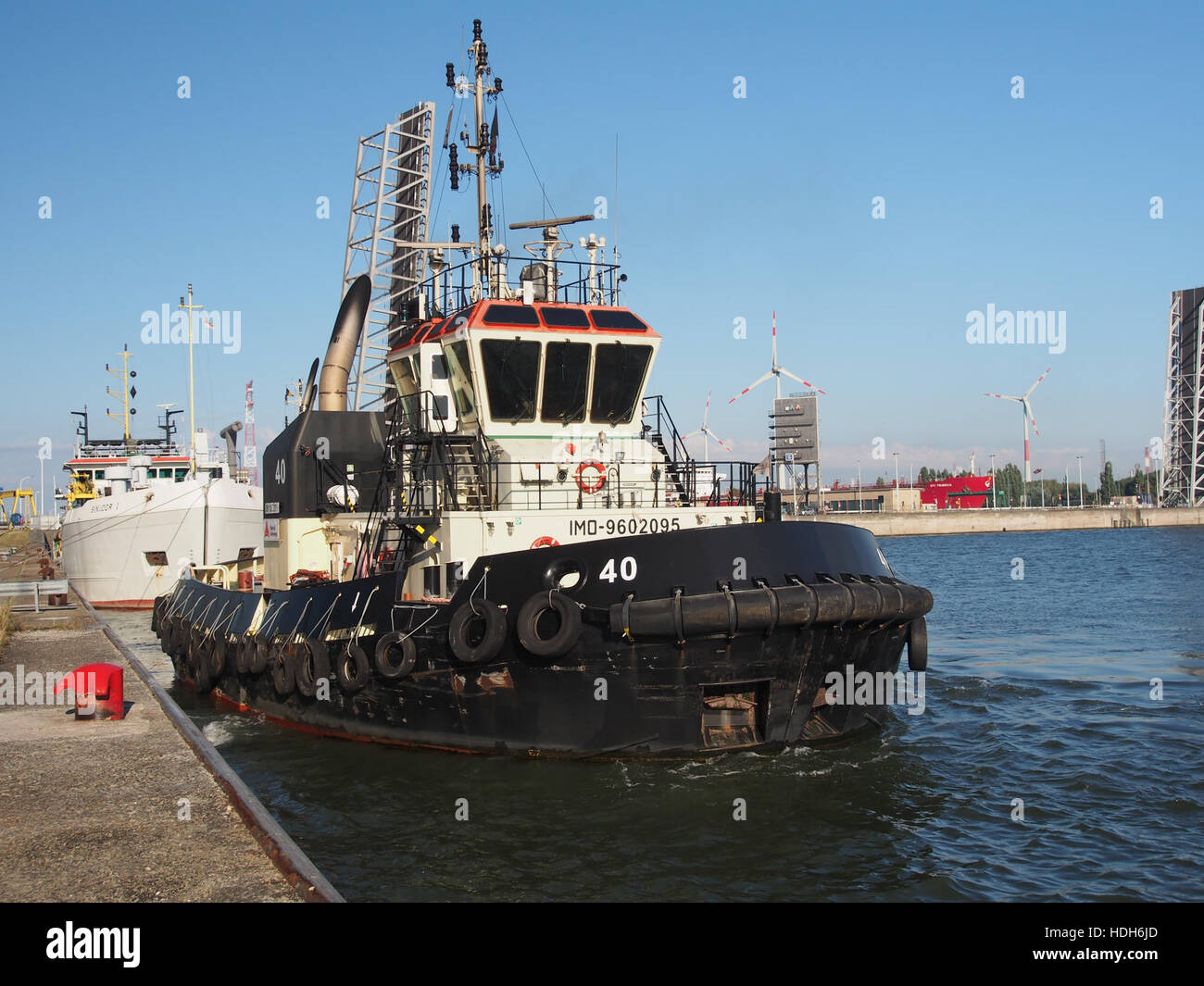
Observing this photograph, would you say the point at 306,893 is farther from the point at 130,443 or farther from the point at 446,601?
the point at 130,443

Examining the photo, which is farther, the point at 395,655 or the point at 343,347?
the point at 343,347

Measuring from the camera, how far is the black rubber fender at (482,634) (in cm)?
988

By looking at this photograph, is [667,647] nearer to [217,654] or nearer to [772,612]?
[772,612]

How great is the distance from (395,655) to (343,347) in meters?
7.38

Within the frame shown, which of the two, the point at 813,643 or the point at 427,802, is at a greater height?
the point at 813,643

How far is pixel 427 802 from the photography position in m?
9.55

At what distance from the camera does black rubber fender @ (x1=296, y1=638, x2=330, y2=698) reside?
11.9 meters

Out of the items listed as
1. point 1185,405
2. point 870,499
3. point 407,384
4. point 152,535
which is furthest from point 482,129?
point 870,499

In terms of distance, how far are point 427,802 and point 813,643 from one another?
4.01 meters

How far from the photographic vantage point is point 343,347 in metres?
16.5

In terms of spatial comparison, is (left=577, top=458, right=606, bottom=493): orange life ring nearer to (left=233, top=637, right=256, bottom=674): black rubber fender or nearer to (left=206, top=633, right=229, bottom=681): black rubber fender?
(left=233, top=637, right=256, bottom=674): black rubber fender

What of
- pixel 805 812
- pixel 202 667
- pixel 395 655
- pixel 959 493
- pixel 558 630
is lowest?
pixel 805 812
